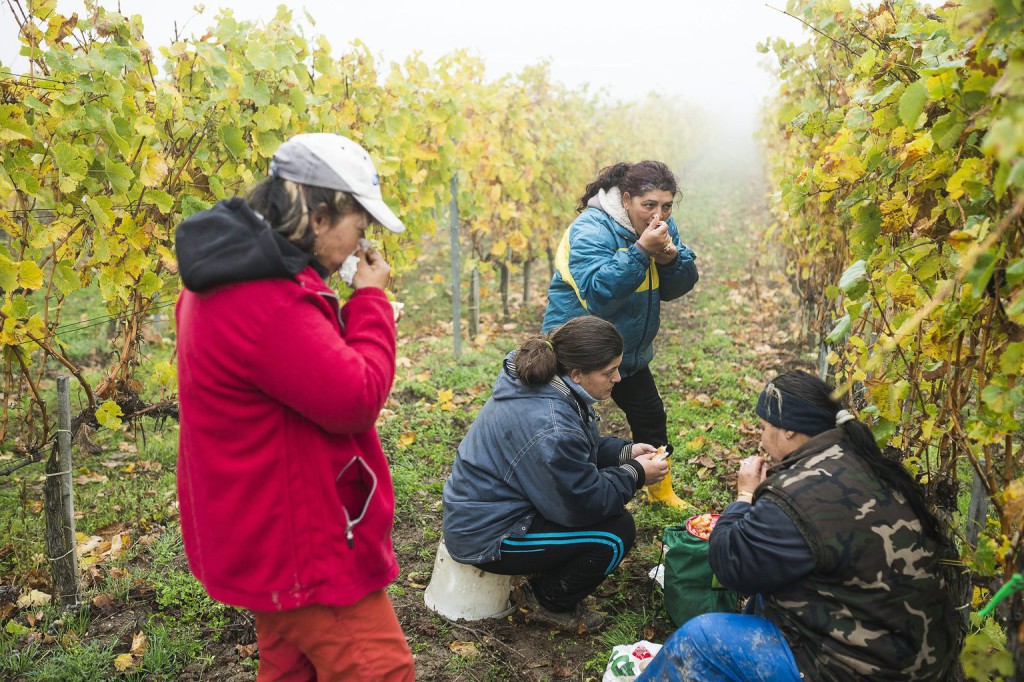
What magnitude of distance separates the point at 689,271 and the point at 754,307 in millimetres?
5542

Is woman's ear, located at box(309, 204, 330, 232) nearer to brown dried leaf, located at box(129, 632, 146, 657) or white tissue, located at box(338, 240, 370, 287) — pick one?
white tissue, located at box(338, 240, 370, 287)

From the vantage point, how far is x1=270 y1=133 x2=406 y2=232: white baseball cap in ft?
4.90

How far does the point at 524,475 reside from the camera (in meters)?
2.77

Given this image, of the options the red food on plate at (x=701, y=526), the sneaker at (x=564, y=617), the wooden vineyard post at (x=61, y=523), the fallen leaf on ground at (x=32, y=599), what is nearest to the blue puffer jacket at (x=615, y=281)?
the red food on plate at (x=701, y=526)

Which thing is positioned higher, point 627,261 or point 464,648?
point 627,261

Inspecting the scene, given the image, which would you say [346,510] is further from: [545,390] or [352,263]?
[545,390]

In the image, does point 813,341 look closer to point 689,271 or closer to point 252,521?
point 689,271

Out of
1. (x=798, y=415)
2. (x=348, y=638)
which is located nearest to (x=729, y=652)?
(x=798, y=415)

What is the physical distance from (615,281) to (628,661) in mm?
1600

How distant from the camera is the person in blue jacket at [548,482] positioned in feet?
9.03

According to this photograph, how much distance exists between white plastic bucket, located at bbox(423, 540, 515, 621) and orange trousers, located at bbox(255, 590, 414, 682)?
130 centimetres

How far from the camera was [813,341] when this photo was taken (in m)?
7.02

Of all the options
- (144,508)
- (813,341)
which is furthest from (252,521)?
(813,341)

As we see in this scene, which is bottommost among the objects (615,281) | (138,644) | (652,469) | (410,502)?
(410,502)
